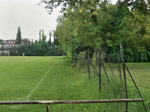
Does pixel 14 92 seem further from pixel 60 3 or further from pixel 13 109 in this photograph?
pixel 60 3

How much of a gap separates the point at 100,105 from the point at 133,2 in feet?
28.8

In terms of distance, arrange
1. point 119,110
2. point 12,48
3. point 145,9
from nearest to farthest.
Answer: point 119,110, point 145,9, point 12,48

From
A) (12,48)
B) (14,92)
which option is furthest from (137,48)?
(12,48)

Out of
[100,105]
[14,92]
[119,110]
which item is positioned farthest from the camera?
[14,92]

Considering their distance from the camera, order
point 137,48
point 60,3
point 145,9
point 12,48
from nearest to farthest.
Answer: point 145,9, point 60,3, point 137,48, point 12,48

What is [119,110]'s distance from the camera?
4.48 metres

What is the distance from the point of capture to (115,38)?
1655 cm

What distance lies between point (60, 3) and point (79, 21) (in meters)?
4.07

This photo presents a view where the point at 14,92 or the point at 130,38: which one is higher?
the point at 130,38

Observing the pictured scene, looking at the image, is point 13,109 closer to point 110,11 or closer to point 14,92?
point 14,92

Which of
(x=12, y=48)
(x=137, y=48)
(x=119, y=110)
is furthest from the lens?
(x=12, y=48)

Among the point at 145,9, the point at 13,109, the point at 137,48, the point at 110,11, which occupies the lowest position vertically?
the point at 13,109

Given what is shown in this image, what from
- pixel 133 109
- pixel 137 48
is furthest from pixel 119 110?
pixel 137 48

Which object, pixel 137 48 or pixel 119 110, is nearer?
pixel 119 110
